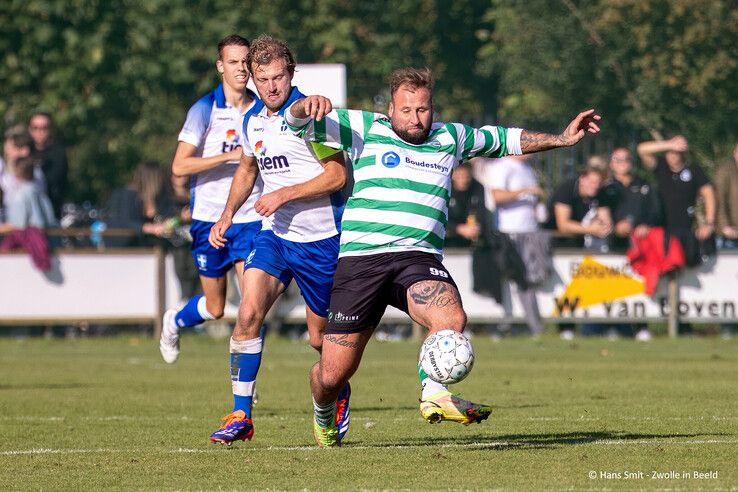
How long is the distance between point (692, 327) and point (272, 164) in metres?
12.7

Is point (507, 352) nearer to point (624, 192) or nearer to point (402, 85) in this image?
point (624, 192)

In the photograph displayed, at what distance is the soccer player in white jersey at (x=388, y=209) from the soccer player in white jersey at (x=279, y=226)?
914 mm

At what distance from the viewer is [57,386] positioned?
1523 cm

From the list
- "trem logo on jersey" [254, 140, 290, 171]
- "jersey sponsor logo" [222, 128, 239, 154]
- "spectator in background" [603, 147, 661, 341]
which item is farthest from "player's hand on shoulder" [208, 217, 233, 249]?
"spectator in background" [603, 147, 661, 341]

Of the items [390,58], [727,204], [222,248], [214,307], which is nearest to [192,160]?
[222,248]

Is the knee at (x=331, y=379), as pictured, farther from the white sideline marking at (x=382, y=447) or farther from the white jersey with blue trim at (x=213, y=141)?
the white jersey with blue trim at (x=213, y=141)

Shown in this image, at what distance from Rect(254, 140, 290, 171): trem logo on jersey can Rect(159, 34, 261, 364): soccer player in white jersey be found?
1.30 meters

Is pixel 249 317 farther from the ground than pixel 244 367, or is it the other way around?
pixel 249 317

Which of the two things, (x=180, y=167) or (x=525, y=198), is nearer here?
(x=180, y=167)

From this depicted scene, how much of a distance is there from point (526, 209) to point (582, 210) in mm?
837

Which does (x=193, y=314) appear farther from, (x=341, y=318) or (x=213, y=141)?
(x=341, y=318)

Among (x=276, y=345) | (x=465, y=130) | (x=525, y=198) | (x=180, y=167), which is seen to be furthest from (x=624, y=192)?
(x=465, y=130)

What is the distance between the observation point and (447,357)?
882cm

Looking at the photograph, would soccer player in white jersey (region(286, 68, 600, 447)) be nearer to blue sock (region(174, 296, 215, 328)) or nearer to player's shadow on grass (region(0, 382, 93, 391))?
blue sock (region(174, 296, 215, 328))
